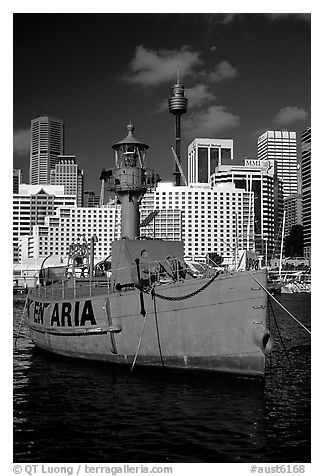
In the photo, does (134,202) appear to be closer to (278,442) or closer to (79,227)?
(278,442)

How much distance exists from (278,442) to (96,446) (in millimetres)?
3822

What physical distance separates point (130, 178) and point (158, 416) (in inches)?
529

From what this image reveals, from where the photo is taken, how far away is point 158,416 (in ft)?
45.7

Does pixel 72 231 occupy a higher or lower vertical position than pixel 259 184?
lower

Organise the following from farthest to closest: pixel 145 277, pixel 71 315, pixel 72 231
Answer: pixel 72 231
pixel 71 315
pixel 145 277

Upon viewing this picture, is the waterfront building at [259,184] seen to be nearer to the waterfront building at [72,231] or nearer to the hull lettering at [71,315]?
the waterfront building at [72,231]

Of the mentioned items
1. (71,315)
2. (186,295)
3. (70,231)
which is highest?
(70,231)

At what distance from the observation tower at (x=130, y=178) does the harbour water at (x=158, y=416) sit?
6937 mm

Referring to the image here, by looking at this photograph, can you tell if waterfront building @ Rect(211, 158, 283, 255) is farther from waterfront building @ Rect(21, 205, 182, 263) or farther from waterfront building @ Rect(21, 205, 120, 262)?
waterfront building @ Rect(21, 205, 120, 262)

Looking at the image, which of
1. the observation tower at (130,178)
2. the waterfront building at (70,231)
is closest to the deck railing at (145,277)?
the observation tower at (130,178)

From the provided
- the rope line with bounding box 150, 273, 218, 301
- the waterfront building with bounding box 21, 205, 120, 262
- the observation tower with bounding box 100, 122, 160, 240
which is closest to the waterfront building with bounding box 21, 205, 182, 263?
the waterfront building with bounding box 21, 205, 120, 262

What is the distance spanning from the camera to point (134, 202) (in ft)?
83.6

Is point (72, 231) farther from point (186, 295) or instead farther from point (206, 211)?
point (186, 295)

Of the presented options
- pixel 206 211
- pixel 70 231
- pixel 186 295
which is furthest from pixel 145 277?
pixel 206 211
